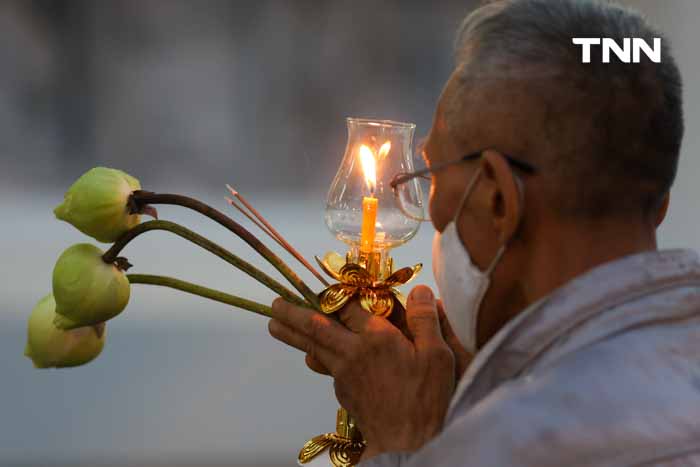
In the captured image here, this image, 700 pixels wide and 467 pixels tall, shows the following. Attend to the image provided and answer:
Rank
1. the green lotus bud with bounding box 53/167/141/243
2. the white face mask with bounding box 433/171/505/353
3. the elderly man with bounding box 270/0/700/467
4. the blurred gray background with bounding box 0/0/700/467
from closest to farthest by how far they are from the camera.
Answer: the elderly man with bounding box 270/0/700/467
the white face mask with bounding box 433/171/505/353
the green lotus bud with bounding box 53/167/141/243
the blurred gray background with bounding box 0/0/700/467

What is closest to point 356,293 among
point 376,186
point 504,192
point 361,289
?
point 361,289

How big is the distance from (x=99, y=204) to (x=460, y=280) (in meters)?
0.37

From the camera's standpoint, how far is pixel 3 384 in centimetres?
186

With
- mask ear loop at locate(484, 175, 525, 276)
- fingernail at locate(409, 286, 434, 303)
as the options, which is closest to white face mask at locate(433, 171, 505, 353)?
mask ear loop at locate(484, 175, 525, 276)

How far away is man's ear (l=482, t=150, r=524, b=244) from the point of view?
30.8 inches

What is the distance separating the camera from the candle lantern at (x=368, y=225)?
969 millimetres

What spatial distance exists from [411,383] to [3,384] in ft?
3.96

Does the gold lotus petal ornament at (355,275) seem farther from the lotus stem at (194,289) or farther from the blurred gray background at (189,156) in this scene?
the blurred gray background at (189,156)

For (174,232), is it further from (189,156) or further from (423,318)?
(189,156)

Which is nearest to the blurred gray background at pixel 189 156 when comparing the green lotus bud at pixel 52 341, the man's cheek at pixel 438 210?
the green lotus bud at pixel 52 341

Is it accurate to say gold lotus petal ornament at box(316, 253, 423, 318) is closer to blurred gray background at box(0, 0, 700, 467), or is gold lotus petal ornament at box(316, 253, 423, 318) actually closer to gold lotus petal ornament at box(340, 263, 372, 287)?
gold lotus petal ornament at box(340, 263, 372, 287)

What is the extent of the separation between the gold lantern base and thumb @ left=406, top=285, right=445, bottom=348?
19mm

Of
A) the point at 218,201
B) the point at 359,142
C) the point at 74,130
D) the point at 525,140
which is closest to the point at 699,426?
the point at 525,140

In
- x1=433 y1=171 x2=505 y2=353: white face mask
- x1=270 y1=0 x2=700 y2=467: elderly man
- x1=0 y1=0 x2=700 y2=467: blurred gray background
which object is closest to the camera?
x1=270 y1=0 x2=700 y2=467: elderly man
